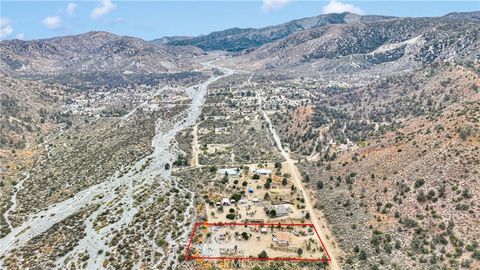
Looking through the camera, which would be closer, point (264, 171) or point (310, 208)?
point (310, 208)

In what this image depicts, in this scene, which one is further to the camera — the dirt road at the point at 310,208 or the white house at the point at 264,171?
the white house at the point at 264,171

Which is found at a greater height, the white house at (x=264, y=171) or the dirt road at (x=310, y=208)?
the white house at (x=264, y=171)

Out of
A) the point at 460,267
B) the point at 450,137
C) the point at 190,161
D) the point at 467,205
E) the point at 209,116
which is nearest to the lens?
the point at 460,267

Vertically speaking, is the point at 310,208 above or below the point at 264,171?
below

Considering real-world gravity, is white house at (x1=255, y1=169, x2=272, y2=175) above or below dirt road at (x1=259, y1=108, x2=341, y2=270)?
above

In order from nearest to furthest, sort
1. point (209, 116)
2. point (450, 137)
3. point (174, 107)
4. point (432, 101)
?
point (450, 137), point (432, 101), point (209, 116), point (174, 107)

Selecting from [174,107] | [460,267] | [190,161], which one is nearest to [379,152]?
[460,267]

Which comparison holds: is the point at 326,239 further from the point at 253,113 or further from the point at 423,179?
the point at 253,113

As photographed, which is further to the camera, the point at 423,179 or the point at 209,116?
the point at 209,116

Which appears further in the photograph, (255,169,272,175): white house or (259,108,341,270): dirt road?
(255,169,272,175): white house

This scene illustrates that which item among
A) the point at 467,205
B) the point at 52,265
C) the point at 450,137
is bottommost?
the point at 52,265

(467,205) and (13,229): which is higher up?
(467,205)
